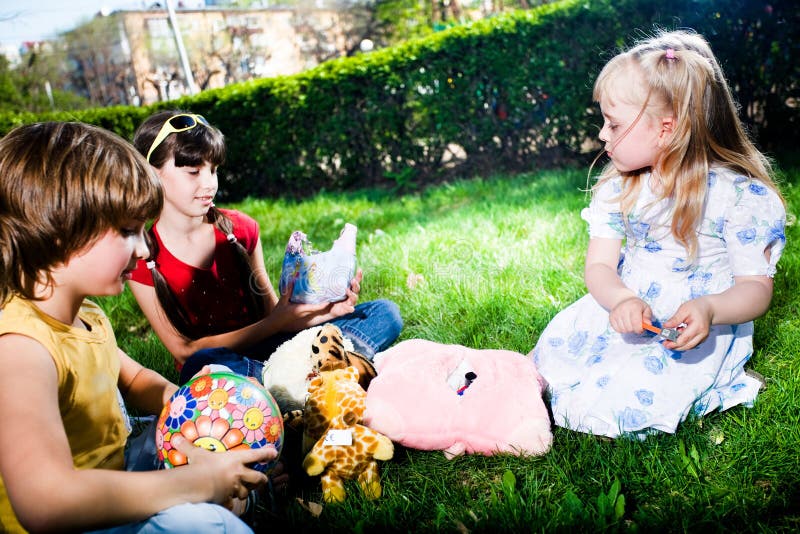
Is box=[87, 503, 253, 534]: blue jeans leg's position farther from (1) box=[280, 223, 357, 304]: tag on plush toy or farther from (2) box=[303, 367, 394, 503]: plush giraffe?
(1) box=[280, 223, 357, 304]: tag on plush toy

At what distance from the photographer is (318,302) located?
265 centimetres

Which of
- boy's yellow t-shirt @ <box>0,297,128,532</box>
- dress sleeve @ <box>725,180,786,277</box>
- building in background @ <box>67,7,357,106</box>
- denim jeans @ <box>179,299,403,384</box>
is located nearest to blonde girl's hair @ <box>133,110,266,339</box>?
denim jeans @ <box>179,299,403,384</box>

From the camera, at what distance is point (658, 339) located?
216 cm

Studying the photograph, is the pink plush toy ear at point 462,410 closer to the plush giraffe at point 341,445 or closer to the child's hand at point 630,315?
the plush giraffe at point 341,445

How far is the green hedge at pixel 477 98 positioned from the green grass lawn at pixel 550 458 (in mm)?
2329

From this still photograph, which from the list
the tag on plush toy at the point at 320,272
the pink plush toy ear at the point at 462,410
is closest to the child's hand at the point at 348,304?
the tag on plush toy at the point at 320,272

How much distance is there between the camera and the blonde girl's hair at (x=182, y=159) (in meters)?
2.46

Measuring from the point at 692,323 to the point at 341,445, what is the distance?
3.92 feet

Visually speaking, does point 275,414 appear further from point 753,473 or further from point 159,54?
point 159,54

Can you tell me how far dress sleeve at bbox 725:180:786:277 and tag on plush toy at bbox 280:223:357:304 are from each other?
1.48m

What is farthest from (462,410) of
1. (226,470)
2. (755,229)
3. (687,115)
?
(687,115)

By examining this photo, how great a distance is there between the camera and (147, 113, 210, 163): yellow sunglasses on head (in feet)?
8.02

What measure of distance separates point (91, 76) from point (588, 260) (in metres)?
24.0

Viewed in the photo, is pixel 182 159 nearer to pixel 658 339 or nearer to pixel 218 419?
pixel 218 419
